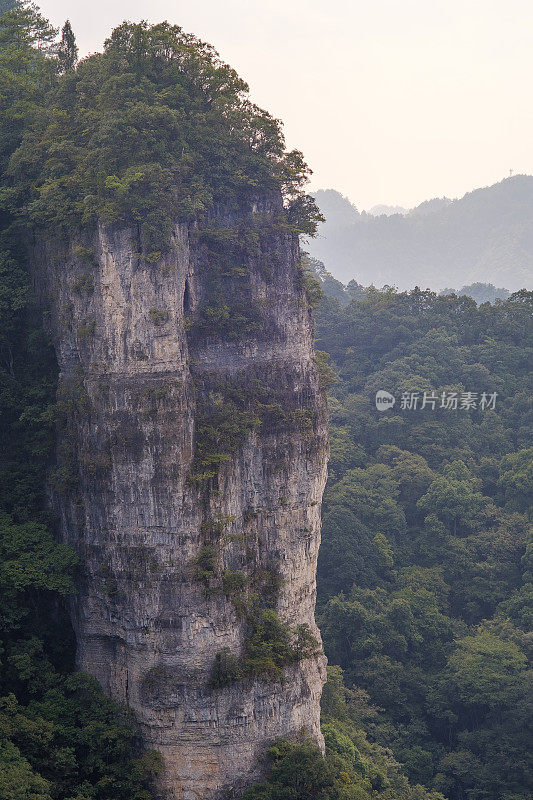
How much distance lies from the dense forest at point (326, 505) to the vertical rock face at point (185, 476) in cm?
65

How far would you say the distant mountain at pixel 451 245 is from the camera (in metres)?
110

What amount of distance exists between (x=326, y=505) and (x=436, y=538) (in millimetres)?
4019

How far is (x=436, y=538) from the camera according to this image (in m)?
30.2

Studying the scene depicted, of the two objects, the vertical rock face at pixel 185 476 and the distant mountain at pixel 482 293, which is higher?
the distant mountain at pixel 482 293

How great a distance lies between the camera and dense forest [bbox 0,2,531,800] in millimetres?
17953

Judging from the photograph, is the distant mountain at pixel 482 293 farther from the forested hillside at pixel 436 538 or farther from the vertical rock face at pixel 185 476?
the vertical rock face at pixel 185 476

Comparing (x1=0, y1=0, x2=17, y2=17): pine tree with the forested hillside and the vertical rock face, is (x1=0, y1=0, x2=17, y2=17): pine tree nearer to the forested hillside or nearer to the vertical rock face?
the forested hillside

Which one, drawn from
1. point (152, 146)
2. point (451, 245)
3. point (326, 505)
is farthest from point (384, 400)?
point (451, 245)

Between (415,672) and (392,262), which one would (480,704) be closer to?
(415,672)

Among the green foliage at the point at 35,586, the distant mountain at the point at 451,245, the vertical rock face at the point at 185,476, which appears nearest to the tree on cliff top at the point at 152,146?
the vertical rock face at the point at 185,476

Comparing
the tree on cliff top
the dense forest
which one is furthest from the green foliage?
the tree on cliff top

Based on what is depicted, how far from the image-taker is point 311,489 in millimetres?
20703

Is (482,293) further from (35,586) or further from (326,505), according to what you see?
(35,586)

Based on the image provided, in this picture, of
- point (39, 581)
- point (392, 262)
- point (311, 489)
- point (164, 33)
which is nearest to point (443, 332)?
point (311, 489)
